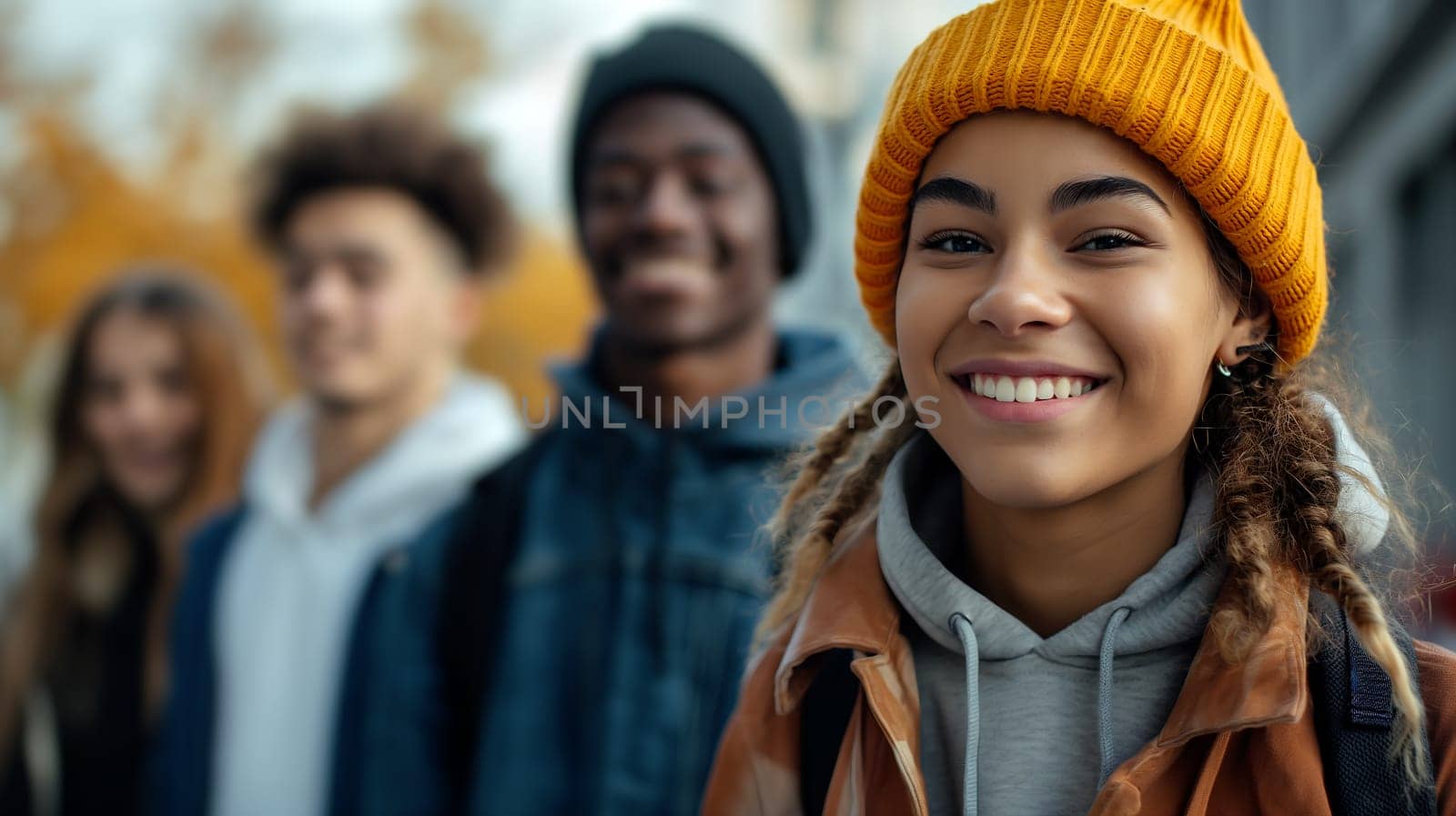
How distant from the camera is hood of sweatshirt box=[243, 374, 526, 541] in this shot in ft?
12.5

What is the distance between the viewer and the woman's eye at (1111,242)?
163 centimetres

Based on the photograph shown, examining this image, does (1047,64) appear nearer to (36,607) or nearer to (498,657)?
(498,657)

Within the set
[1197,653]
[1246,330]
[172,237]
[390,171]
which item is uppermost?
[172,237]

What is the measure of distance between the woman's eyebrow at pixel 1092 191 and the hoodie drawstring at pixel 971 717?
1.87ft

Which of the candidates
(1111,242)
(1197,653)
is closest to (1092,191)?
(1111,242)

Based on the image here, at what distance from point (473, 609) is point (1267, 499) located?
1.96 metres

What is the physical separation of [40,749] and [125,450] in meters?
1.06

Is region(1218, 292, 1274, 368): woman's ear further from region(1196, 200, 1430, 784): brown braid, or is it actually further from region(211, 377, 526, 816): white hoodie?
region(211, 377, 526, 816): white hoodie

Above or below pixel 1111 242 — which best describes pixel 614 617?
below

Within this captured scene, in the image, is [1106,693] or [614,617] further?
[614,617]

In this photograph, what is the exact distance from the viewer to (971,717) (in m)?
1.67

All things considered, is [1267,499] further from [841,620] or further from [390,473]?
[390,473]

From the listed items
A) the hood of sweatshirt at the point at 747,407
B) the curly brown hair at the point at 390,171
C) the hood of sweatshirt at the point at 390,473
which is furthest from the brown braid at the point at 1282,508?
the curly brown hair at the point at 390,171

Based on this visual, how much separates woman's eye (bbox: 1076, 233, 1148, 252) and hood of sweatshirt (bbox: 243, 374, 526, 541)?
2305 mm
